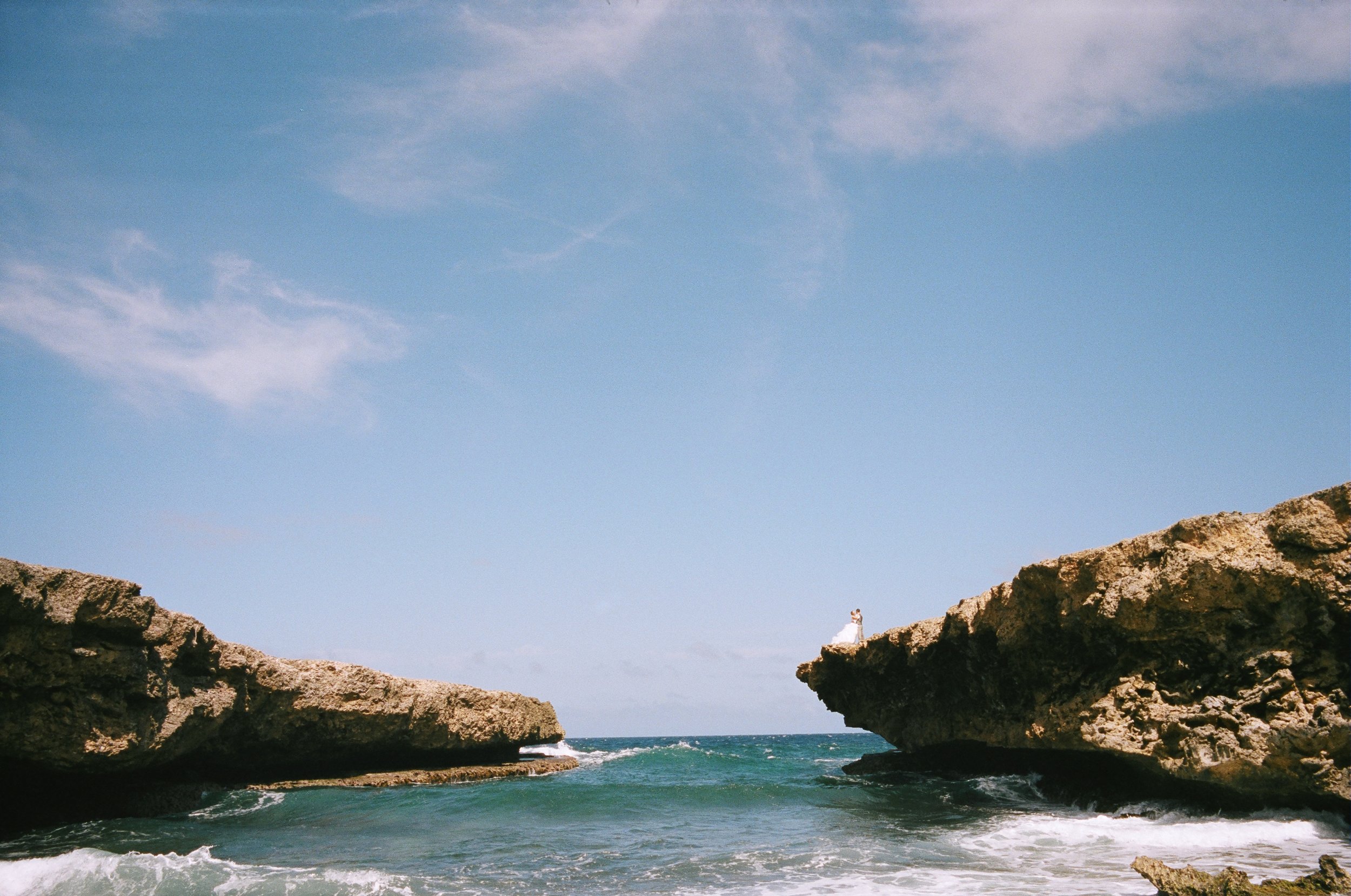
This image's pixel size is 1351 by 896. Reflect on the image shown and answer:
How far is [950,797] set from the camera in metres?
16.7

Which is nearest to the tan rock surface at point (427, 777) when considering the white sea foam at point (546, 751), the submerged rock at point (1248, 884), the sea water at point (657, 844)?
the sea water at point (657, 844)

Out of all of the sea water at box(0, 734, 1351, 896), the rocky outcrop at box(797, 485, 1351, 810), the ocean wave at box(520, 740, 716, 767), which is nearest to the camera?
the sea water at box(0, 734, 1351, 896)

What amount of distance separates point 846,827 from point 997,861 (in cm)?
347

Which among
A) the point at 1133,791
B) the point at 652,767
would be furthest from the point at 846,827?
the point at 652,767

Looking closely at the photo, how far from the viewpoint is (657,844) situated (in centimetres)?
1250

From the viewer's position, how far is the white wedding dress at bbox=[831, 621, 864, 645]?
2022 centimetres

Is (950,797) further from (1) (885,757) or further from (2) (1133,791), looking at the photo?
(1) (885,757)

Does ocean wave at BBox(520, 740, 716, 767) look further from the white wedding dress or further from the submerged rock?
the submerged rock

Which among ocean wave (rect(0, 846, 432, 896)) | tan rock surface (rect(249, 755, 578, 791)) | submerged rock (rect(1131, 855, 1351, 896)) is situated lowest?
ocean wave (rect(0, 846, 432, 896))

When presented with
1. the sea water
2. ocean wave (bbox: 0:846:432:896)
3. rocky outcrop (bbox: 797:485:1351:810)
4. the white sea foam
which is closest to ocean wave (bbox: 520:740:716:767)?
the white sea foam

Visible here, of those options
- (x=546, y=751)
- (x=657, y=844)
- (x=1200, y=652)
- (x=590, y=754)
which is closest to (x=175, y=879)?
(x=657, y=844)

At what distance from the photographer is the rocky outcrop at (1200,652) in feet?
33.9

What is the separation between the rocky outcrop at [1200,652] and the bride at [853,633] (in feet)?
17.1

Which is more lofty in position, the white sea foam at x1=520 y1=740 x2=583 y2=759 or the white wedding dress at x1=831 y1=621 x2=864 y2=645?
the white wedding dress at x1=831 y1=621 x2=864 y2=645
